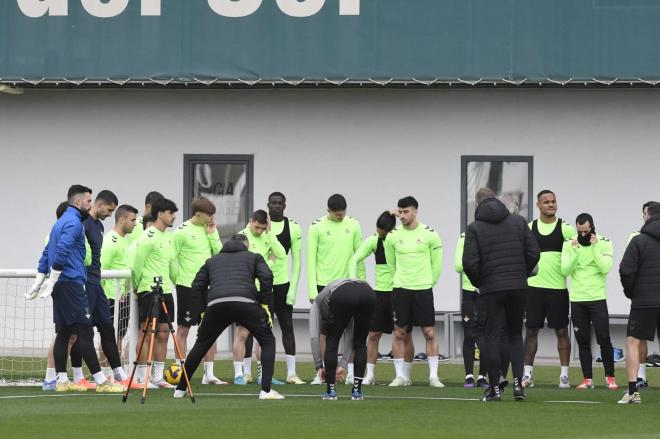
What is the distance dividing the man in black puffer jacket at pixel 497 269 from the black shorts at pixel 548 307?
237cm

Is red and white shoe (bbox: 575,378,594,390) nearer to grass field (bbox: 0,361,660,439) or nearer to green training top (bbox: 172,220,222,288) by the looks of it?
grass field (bbox: 0,361,660,439)

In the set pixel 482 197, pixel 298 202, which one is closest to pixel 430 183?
pixel 298 202

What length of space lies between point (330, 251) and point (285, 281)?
66 centimetres

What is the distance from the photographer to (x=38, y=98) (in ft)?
79.3

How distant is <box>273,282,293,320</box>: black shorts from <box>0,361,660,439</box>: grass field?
1219 mm

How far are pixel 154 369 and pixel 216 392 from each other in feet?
3.59

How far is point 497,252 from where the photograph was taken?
1625 cm

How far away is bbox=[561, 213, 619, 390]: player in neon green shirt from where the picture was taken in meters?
18.5

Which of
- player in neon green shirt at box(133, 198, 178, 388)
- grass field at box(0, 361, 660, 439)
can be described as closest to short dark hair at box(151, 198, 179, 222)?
player in neon green shirt at box(133, 198, 178, 388)

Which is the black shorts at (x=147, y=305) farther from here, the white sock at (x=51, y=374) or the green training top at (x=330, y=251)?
the green training top at (x=330, y=251)

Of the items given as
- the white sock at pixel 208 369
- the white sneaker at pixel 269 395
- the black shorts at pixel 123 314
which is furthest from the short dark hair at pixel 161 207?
the white sneaker at pixel 269 395

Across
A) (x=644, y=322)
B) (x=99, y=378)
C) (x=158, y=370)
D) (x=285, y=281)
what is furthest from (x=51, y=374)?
(x=644, y=322)

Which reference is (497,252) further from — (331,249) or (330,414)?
(331,249)

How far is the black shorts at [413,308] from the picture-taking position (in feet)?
61.7
